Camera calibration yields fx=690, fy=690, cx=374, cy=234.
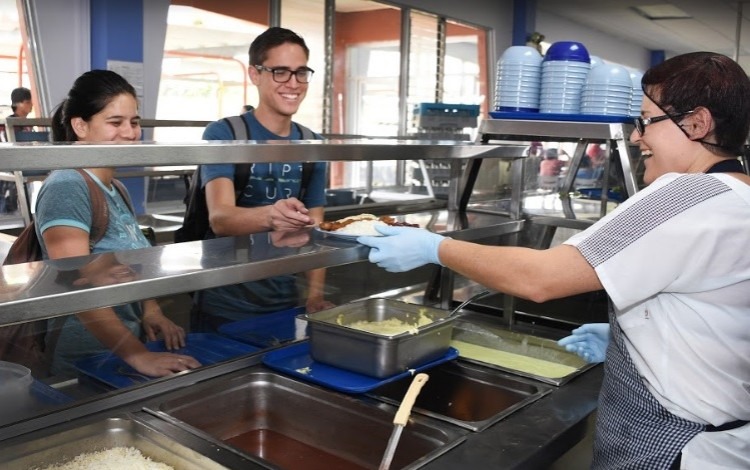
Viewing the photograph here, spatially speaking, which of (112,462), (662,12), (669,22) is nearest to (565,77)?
(112,462)

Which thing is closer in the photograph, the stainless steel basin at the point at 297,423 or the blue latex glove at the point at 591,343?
the stainless steel basin at the point at 297,423

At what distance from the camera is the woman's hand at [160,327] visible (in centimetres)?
169

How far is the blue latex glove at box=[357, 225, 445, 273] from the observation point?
1507mm

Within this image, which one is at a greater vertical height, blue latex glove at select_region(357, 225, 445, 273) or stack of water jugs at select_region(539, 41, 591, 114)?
stack of water jugs at select_region(539, 41, 591, 114)

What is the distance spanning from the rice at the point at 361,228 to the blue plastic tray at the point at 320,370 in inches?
12.5

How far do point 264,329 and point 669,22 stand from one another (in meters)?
10.3

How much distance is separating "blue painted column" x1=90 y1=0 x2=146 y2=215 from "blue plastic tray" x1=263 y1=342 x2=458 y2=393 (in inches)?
144

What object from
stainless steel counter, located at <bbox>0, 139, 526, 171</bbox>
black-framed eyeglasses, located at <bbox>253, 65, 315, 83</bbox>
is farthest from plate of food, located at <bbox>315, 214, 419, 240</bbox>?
black-framed eyeglasses, located at <bbox>253, 65, 315, 83</bbox>

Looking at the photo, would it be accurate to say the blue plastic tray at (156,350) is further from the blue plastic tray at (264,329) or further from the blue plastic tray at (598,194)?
the blue plastic tray at (598,194)

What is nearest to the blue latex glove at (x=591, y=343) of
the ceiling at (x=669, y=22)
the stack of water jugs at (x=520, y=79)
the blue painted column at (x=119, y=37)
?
the stack of water jugs at (x=520, y=79)

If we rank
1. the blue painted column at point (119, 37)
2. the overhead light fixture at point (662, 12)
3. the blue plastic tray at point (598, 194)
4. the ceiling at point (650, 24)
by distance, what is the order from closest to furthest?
the blue plastic tray at point (598, 194) → the blue painted column at point (119, 37) → the ceiling at point (650, 24) → the overhead light fixture at point (662, 12)

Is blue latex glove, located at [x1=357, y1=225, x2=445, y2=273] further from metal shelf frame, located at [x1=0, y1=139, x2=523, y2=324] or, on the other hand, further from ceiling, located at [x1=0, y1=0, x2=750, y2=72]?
ceiling, located at [x1=0, y1=0, x2=750, y2=72]

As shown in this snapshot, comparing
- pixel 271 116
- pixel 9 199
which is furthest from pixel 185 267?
pixel 9 199

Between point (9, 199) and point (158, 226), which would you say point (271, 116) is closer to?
point (158, 226)
